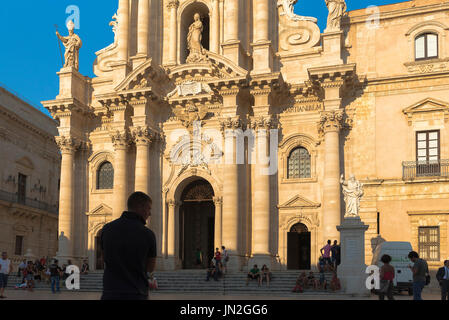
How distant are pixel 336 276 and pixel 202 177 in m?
10.2

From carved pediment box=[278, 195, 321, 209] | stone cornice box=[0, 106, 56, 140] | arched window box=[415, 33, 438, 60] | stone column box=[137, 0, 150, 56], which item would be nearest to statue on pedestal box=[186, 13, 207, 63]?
stone column box=[137, 0, 150, 56]

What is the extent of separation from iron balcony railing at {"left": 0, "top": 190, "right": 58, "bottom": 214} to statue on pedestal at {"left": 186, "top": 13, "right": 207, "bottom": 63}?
1559 cm

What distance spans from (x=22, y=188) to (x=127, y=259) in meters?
37.3

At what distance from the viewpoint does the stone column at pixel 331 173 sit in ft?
87.9

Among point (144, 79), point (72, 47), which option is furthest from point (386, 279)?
point (72, 47)

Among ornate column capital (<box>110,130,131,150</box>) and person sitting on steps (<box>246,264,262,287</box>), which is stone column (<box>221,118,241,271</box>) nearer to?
person sitting on steps (<box>246,264,262,287</box>)

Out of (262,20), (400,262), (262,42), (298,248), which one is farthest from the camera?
(262,20)

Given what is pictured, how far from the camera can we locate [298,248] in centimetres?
2911

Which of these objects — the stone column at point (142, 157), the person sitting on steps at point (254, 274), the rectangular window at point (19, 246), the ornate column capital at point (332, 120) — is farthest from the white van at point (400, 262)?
the rectangular window at point (19, 246)

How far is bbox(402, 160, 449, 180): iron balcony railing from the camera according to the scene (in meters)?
26.1

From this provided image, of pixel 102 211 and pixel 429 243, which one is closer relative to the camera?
pixel 429 243

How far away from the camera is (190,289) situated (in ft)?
79.4

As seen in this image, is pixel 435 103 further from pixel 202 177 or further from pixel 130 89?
pixel 130 89

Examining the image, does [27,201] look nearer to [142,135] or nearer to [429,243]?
[142,135]
